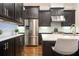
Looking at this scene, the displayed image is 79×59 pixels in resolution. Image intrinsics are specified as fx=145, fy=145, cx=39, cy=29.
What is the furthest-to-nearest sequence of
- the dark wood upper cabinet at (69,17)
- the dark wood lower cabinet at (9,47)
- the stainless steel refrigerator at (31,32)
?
the dark wood upper cabinet at (69,17), the stainless steel refrigerator at (31,32), the dark wood lower cabinet at (9,47)

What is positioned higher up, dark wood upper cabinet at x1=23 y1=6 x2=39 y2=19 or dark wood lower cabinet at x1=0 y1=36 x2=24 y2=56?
dark wood upper cabinet at x1=23 y1=6 x2=39 y2=19

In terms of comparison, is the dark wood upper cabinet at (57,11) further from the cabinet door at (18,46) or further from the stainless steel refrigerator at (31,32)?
the cabinet door at (18,46)

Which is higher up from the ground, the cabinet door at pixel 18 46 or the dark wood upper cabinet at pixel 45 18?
the dark wood upper cabinet at pixel 45 18

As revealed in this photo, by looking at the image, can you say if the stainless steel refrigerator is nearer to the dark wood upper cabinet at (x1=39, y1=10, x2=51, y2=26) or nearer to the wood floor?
the dark wood upper cabinet at (x1=39, y1=10, x2=51, y2=26)

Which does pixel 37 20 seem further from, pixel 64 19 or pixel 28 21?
pixel 64 19

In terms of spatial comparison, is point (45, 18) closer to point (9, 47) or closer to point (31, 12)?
point (31, 12)

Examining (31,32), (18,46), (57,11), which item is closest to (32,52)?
(18,46)

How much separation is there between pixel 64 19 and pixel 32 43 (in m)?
2.50

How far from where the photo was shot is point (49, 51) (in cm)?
354

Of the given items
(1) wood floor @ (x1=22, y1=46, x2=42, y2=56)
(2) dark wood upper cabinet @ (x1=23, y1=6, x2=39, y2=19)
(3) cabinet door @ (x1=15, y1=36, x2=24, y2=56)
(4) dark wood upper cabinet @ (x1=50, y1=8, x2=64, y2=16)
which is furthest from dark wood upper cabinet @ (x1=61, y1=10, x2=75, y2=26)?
(3) cabinet door @ (x1=15, y1=36, x2=24, y2=56)

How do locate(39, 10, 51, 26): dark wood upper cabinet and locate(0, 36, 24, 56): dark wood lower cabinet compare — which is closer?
locate(0, 36, 24, 56): dark wood lower cabinet

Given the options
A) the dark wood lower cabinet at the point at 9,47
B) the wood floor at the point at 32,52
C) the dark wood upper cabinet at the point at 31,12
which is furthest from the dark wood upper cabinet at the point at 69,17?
the dark wood lower cabinet at the point at 9,47

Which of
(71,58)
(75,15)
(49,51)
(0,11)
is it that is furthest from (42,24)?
(71,58)

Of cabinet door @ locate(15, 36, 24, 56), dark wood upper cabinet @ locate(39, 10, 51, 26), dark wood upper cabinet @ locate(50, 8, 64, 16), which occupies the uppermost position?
dark wood upper cabinet @ locate(50, 8, 64, 16)
